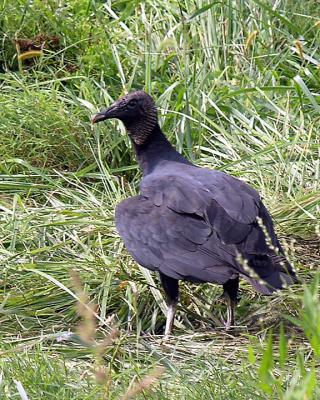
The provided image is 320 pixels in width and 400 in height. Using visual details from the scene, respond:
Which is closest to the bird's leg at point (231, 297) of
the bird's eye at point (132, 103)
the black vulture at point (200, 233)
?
the black vulture at point (200, 233)

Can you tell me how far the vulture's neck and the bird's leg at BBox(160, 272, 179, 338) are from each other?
0.68 metres

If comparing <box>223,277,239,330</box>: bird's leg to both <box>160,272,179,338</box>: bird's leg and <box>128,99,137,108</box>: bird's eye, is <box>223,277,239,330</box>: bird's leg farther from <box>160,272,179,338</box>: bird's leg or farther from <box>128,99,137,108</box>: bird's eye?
<box>128,99,137,108</box>: bird's eye

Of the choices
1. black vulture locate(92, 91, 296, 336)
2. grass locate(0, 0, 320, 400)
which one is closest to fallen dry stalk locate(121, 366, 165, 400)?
grass locate(0, 0, 320, 400)

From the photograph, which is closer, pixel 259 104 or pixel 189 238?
pixel 189 238

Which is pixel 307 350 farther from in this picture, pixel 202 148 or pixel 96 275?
pixel 202 148

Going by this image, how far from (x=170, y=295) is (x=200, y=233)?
0.33 metres

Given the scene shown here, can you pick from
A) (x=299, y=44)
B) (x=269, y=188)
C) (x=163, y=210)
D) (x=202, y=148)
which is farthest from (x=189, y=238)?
(x=299, y=44)

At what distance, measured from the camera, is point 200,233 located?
161 inches

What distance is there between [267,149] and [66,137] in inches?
42.4

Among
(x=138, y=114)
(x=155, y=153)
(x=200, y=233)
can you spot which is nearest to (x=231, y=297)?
(x=200, y=233)

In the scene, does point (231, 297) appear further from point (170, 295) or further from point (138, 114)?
point (138, 114)

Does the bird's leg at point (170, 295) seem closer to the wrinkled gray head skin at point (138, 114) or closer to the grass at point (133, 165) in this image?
the grass at point (133, 165)

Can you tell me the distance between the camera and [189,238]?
410cm

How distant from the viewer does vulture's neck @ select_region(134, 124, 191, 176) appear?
483 cm
